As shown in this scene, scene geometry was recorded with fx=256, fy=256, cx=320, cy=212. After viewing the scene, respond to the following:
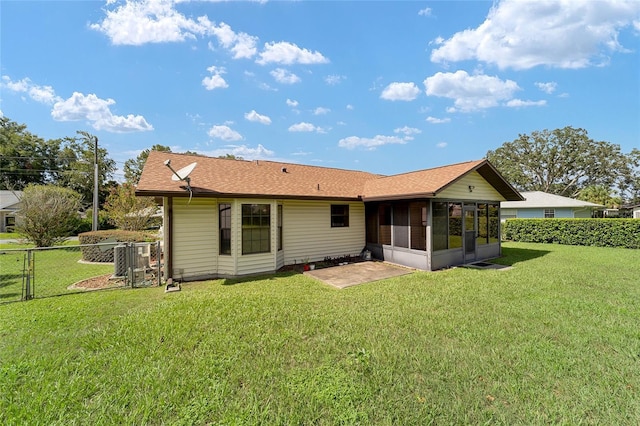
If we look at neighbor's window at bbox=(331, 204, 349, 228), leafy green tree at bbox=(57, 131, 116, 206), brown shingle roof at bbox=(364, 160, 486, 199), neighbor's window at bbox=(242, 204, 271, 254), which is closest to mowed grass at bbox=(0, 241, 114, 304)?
neighbor's window at bbox=(242, 204, 271, 254)

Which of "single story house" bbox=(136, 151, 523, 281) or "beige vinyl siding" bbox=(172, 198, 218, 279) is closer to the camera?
"beige vinyl siding" bbox=(172, 198, 218, 279)

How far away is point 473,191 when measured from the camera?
10508 mm

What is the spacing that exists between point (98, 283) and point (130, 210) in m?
10.6

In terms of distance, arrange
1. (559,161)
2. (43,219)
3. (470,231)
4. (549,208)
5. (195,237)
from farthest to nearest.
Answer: (559,161) < (549,208) < (43,219) < (470,231) < (195,237)

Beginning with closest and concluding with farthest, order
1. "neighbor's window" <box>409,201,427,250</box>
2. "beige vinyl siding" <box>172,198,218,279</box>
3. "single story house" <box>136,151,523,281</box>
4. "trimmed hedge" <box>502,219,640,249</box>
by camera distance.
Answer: "beige vinyl siding" <box>172,198,218,279</box> < "single story house" <box>136,151,523,281</box> < "neighbor's window" <box>409,201,427,250</box> < "trimmed hedge" <box>502,219,640,249</box>

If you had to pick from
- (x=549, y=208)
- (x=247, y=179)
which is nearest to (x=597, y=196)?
(x=549, y=208)

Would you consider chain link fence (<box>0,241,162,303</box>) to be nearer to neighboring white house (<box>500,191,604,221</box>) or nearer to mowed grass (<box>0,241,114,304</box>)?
mowed grass (<box>0,241,114,304</box>)

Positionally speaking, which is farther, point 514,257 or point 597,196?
point 597,196

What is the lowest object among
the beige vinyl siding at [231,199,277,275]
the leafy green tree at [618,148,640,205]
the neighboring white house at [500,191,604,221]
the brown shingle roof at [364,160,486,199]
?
the beige vinyl siding at [231,199,277,275]

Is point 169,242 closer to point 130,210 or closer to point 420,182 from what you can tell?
point 420,182

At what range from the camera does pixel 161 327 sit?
4.34 m

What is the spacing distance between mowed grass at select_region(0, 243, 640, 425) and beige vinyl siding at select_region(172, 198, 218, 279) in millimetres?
1625

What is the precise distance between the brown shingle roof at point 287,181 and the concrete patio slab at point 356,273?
2.58 m

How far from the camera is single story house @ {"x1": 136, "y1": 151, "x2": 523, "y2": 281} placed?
7793mm
